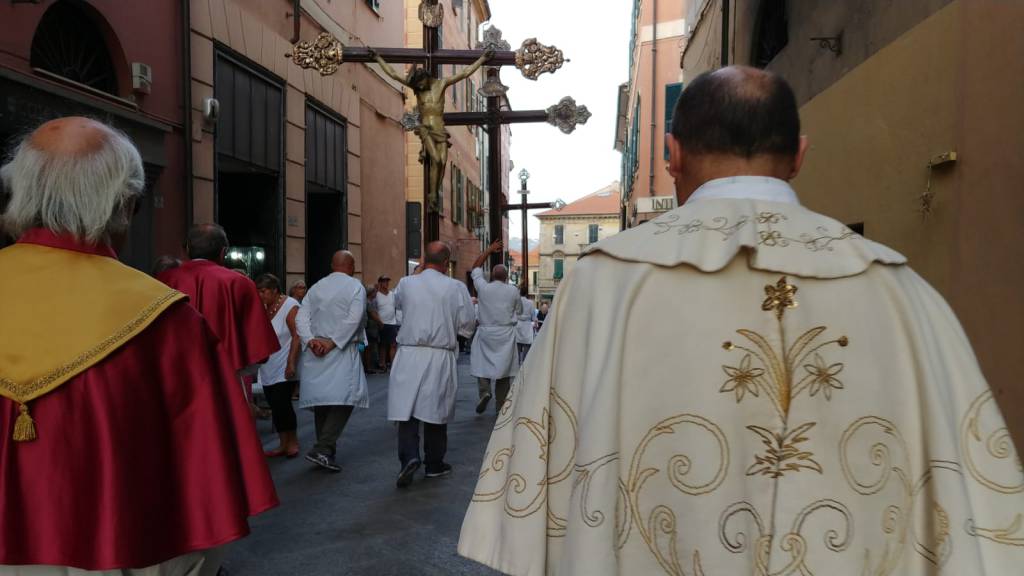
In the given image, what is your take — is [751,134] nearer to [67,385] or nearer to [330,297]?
[67,385]

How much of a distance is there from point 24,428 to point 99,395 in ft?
0.52

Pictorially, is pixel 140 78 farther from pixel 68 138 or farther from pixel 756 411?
pixel 756 411

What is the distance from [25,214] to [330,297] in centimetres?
457

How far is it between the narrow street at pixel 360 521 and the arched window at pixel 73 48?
3899 mm

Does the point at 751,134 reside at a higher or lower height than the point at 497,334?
higher

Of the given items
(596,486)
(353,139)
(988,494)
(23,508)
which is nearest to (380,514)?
(23,508)

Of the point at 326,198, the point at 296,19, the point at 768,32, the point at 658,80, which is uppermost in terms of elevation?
the point at 658,80

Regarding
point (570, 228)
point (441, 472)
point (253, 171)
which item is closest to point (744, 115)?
point (441, 472)

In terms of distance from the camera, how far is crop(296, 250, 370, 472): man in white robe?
6.25m

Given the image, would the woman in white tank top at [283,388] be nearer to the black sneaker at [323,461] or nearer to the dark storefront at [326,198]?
the black sneaker at [323,461]

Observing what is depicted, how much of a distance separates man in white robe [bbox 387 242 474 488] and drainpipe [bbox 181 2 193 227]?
3.72 metres

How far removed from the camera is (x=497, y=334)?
9.25 meters

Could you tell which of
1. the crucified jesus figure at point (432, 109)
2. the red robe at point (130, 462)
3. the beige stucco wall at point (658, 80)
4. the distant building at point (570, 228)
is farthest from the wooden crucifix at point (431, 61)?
the distant building at point (570, 228)

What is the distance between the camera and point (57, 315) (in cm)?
172
